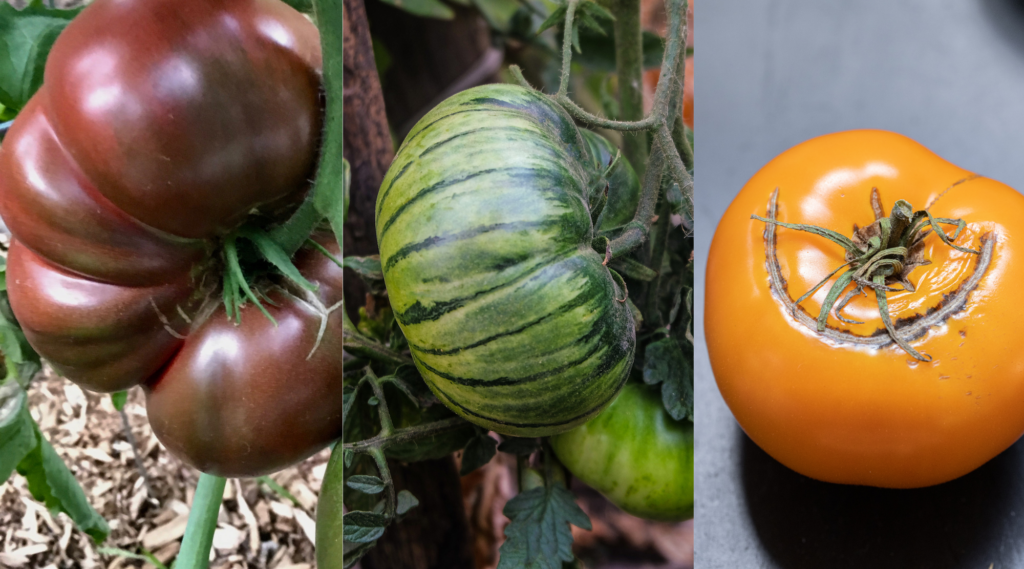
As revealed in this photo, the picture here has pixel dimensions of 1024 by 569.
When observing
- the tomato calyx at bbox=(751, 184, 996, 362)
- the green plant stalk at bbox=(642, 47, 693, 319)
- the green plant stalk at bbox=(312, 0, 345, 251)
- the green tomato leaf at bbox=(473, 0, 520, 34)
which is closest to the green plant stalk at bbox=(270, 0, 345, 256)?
the green plant stalk at bbox=(312, 0, 345, 251)

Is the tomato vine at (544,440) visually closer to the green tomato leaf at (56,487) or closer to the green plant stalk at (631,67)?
the green plant stalk at (631,67)

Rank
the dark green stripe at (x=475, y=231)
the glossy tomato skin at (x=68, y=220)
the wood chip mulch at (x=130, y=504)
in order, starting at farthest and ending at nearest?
the wood chip mulch at (x=130, y=504) → the glossy tomato skin at (x=68, y=220) → the dark green stripe at (x=475, y=231)

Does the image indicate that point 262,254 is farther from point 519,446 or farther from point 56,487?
point 56,487

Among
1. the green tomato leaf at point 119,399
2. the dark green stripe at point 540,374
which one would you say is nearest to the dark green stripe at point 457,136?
the dark green stripe at point 540,374

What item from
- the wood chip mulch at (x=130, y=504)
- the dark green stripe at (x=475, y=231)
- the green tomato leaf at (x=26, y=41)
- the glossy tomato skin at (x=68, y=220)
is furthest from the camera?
the wood chip mulch at (x=130, y=504)

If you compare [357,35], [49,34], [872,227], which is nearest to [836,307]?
[872,227]

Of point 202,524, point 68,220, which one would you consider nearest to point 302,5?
point 68,220
